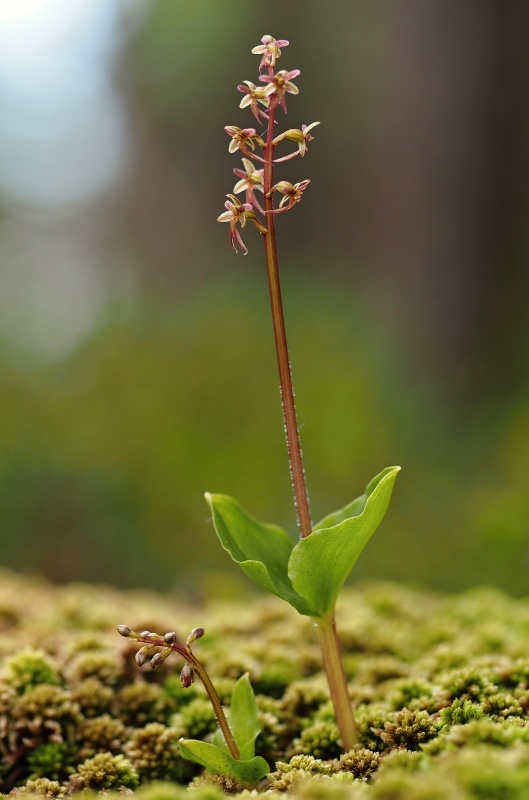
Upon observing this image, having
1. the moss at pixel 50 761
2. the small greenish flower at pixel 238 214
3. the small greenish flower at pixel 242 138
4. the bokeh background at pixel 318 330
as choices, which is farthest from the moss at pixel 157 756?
the bokeh background at pixel 318 330

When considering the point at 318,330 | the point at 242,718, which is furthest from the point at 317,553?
the point at 318,330

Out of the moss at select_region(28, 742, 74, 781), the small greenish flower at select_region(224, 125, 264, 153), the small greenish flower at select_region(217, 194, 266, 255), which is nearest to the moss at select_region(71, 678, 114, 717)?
the moss at select_region(28, 742, 74, 781)

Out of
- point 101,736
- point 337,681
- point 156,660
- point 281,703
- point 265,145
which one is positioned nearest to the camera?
point 156,660

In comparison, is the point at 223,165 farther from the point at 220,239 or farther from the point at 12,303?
the point at 12,303

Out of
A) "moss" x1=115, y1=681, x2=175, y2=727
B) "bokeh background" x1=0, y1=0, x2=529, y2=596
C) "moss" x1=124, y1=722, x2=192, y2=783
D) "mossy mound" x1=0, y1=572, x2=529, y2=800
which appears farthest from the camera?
"bokeh background" x1=0, y1=0, x2=529, y2=596

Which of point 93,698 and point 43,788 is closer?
point 43,788

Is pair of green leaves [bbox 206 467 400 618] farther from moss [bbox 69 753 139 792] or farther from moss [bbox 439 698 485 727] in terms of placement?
moss [bbox 69 753 139 792]

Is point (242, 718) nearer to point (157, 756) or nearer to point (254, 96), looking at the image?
point (157, 756)
